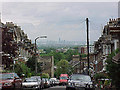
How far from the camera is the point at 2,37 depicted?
46906 millimetres

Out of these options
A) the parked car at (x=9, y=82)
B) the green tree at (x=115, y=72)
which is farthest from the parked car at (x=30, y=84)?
the green tree at (x=115, y=72)

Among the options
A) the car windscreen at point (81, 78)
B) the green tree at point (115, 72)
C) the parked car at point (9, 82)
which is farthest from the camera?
the green tree at point (115, 72)

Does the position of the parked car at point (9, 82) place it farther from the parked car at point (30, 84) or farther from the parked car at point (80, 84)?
the parked car at point (30, 84)

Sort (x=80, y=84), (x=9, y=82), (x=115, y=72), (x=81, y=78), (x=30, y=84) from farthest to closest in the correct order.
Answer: (x=30, y=84), (x=115, y=72), (x=81, y=78), (x=80, y=84), (x=9, y=82)

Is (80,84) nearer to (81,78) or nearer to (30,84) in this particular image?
(81,78)

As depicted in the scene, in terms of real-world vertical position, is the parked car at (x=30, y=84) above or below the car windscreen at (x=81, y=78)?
Answer: below

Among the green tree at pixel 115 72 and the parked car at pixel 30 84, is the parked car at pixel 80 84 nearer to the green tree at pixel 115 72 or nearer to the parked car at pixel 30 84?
the green tree at pixel 115 72

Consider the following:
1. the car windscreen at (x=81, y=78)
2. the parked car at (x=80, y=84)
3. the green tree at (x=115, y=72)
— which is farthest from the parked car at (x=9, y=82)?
the green tree at (x=115, y=72)

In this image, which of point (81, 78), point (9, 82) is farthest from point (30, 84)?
point (9, 82)

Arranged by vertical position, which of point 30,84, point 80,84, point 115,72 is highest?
point 115,72

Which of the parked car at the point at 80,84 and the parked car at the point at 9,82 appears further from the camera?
the parked car at the point at 80,84

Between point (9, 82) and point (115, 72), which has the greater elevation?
point (115, 72)

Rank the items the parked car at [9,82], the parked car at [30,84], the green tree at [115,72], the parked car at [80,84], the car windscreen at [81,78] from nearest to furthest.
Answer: the parked car at [9,82]
the parked car at [80,84]
the car windscreen at [81,78]
the green tree at [115,72]
the parked car at [30,84]

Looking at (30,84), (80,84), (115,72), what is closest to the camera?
(80,84)
